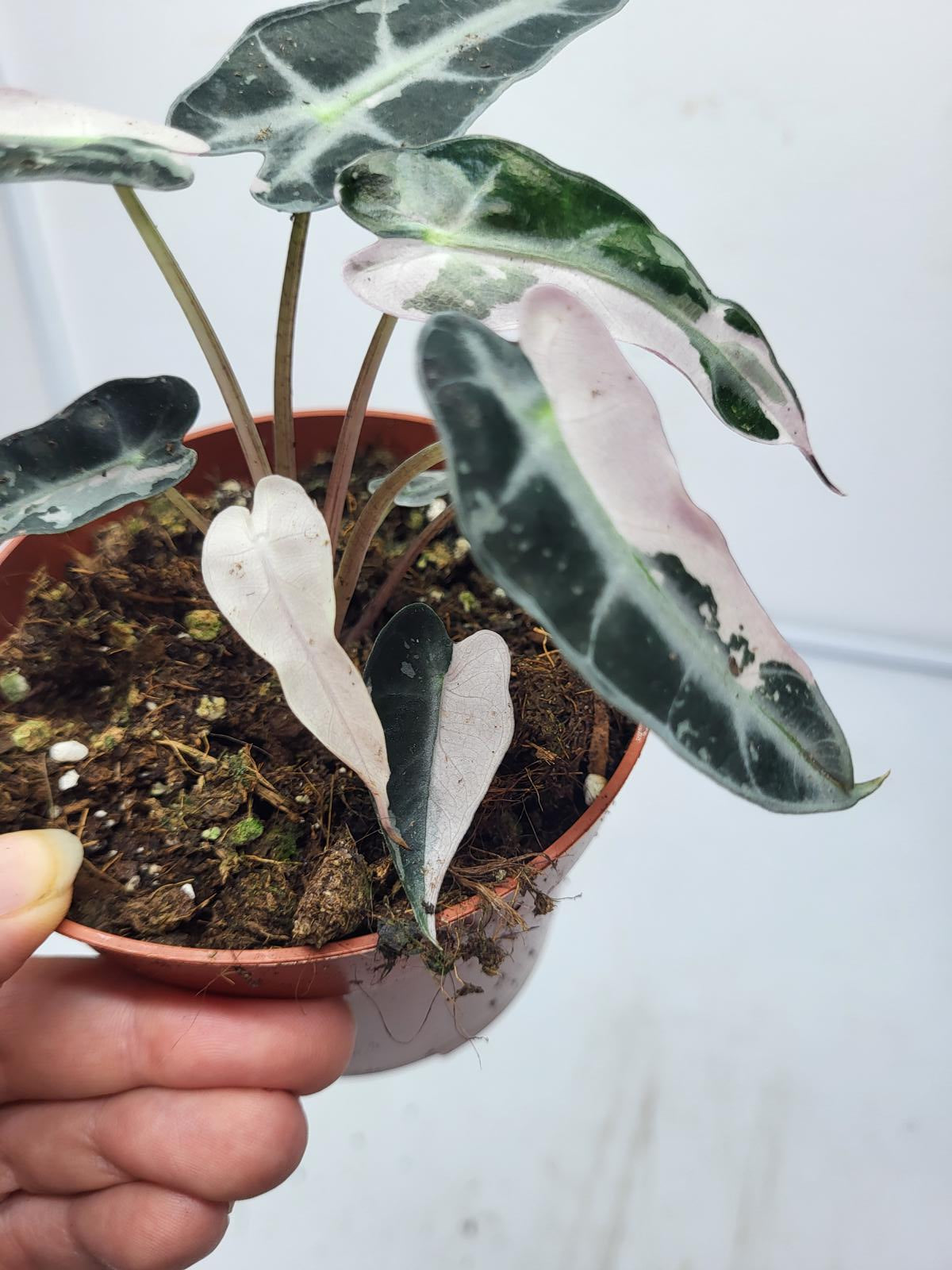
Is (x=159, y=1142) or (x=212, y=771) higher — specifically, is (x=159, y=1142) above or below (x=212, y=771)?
below

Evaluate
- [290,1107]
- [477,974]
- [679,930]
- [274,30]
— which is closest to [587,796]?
[477,974]

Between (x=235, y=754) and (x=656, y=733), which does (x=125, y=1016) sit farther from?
(x=656, y=733)

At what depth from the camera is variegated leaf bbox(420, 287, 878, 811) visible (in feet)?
1.21

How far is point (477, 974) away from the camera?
85cm

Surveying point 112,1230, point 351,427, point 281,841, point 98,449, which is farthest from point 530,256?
point 112,1230

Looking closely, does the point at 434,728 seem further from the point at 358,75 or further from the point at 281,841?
the point at 358,75

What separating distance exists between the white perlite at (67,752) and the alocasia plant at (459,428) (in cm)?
20

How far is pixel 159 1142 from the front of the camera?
724 millimetres

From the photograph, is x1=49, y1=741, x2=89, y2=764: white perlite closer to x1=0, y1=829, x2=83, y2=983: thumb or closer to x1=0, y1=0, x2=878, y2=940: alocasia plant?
x1=0, y1=829, x2=83, y2=983: thumb

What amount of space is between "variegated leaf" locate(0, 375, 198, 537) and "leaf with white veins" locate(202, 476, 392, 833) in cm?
15

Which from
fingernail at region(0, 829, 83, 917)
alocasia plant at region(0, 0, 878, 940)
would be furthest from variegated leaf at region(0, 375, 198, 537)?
fingernail at region(0, 829, 83, 917)

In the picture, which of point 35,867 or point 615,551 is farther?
point 35,867

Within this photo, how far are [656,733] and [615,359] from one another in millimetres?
170

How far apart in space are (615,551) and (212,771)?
1.50 ft
